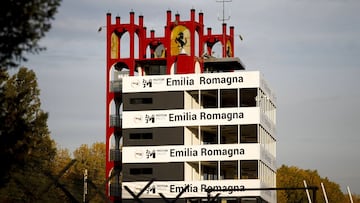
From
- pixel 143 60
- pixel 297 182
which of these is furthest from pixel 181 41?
pixel 297 182

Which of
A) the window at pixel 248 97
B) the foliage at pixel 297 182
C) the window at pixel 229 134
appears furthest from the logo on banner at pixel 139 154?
the foliage at pixel 297 182

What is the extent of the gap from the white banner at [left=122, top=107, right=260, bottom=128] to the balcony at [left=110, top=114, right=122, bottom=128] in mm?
4130

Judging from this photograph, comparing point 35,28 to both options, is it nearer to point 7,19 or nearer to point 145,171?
point 7,19

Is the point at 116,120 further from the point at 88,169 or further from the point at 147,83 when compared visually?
the point at 88,169

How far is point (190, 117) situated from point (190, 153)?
3.69 meters

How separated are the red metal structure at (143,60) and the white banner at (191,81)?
368cm

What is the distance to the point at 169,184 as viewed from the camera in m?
106

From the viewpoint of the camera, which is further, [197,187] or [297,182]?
[297,182]

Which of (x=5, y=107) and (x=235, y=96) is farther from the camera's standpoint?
(x=235, y=96)

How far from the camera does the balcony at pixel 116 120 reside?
11344 centimetres

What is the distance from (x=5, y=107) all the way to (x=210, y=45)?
89.2m

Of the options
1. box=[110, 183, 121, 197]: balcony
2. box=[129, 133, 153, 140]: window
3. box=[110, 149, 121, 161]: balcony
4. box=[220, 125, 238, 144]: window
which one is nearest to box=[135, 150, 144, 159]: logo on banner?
box=[129, 133, 153, 140]: window

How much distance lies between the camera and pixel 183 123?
108m

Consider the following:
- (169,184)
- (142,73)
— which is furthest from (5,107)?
(142,73)
